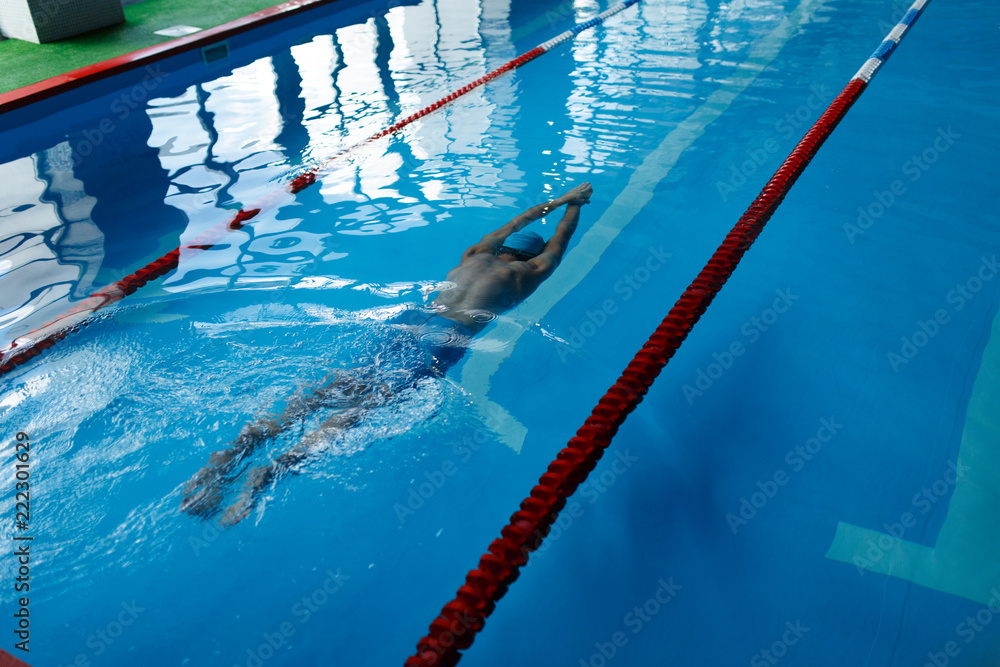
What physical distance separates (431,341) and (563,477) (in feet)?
3.05

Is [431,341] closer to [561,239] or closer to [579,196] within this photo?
[561,239]

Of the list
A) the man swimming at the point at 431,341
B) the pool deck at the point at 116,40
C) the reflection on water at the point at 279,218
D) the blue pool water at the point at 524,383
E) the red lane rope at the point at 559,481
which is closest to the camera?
the red lane rope at the point at 559,481

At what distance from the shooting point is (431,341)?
7.82 ft

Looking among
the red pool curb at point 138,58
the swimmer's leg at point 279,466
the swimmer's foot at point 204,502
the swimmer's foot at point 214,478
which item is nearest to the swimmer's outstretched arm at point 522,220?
the swimmer's leg at point 279,466

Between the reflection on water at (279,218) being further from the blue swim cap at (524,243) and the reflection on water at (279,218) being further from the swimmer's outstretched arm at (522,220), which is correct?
the blue swim cap at (524,243)

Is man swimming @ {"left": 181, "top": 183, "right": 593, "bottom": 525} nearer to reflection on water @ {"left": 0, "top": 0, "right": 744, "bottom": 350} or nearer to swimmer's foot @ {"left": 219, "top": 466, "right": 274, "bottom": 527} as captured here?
swimmer's foot @ {"left": 219, "top": 466, "right": 274, "bottom": 527}

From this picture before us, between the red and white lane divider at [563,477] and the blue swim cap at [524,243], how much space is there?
2.44 ft

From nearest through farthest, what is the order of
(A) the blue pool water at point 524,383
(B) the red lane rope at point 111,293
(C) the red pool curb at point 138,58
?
(A) the blue pool water at point 524,383 → (B) the red lane rope at point 111,293 → (C) the red pool curb at point 138,58

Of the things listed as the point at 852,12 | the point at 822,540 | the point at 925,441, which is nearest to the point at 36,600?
the point at 822,540

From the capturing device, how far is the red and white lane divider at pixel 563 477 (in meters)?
1.30

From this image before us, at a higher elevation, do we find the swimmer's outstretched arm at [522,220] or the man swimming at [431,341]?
the swimmer's outstretched arm at [522,220]

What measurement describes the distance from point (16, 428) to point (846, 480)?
281 centimetres

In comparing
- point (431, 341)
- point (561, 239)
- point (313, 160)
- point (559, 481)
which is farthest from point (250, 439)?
point (313, 160)

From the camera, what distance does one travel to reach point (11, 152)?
13.4 feet
